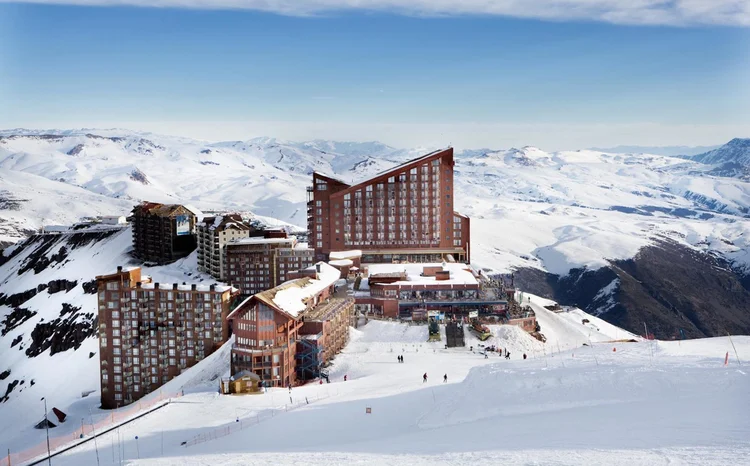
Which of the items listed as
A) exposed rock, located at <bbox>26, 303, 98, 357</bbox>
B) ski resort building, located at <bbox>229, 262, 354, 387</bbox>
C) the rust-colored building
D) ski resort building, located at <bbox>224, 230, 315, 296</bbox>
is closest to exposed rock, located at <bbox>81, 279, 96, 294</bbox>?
exposed rock, located at <bbox>26, 303, 98, 357</bbox>

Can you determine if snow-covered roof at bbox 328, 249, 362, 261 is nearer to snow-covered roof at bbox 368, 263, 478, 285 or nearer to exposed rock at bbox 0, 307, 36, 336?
snow-covered roof at bbox 368, 263, 478, 285

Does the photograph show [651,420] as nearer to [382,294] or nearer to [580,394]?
[580,394]

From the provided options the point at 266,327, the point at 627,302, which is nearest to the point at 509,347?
the point at 266,327

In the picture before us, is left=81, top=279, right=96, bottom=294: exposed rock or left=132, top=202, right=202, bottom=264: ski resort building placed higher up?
left=132, top=202, right=202, bottom=264: ski resort building

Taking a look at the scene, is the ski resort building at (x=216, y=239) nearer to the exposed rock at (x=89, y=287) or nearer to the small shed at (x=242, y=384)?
the exposed rock at (x=89, y=287)

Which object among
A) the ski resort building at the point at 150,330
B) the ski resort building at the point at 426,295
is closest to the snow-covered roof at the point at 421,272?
the ski resort building at the point at 426,295
